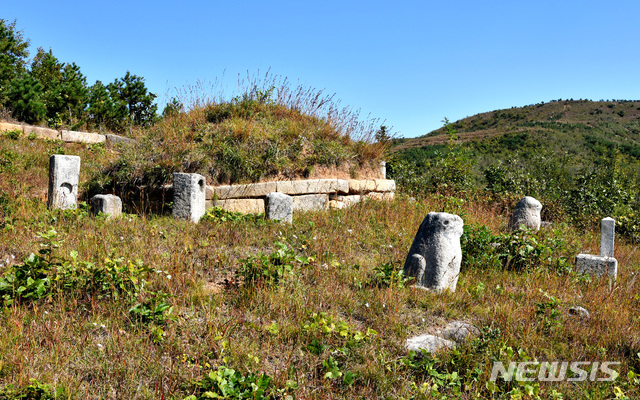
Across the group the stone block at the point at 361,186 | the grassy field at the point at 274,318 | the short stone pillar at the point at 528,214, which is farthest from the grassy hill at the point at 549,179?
the grassy field at the point at 274,318

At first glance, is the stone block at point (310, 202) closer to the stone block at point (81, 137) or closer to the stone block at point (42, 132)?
the stone block at point (81, 137)

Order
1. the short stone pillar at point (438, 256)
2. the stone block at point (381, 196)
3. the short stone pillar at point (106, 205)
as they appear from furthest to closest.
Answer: the stone block at point (381, 196)
the short stone pillar at point (106, 205)
the short stone pillar at point (438, 256)

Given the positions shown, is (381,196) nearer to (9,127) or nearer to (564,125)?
(9,127)

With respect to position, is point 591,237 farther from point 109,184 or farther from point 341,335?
point 109,184

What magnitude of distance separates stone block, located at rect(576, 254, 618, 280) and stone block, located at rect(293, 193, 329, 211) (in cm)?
446

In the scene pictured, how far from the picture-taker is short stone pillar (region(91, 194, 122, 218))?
7.09 m

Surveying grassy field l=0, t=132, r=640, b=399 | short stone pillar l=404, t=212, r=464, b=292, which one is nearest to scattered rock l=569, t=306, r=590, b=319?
grassy field l=0, t=132, r=640, b=399

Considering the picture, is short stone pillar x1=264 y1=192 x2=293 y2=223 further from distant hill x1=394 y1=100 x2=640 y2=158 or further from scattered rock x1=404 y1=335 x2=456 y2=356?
distant hill x1=394 y1=100 x2=640 y2=158

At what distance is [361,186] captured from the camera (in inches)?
367

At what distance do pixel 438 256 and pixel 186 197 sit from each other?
4.35 m

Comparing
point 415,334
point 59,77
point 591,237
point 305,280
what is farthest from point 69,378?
point 59,77

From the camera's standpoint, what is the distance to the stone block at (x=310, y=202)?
27.1 feet

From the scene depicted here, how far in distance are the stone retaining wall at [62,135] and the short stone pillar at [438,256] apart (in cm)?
1017

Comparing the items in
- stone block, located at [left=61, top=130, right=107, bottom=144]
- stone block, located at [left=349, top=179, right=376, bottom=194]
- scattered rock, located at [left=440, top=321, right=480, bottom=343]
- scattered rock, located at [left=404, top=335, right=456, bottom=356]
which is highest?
stone block, located at [left=61, top=130, right=107, bottom=144]
